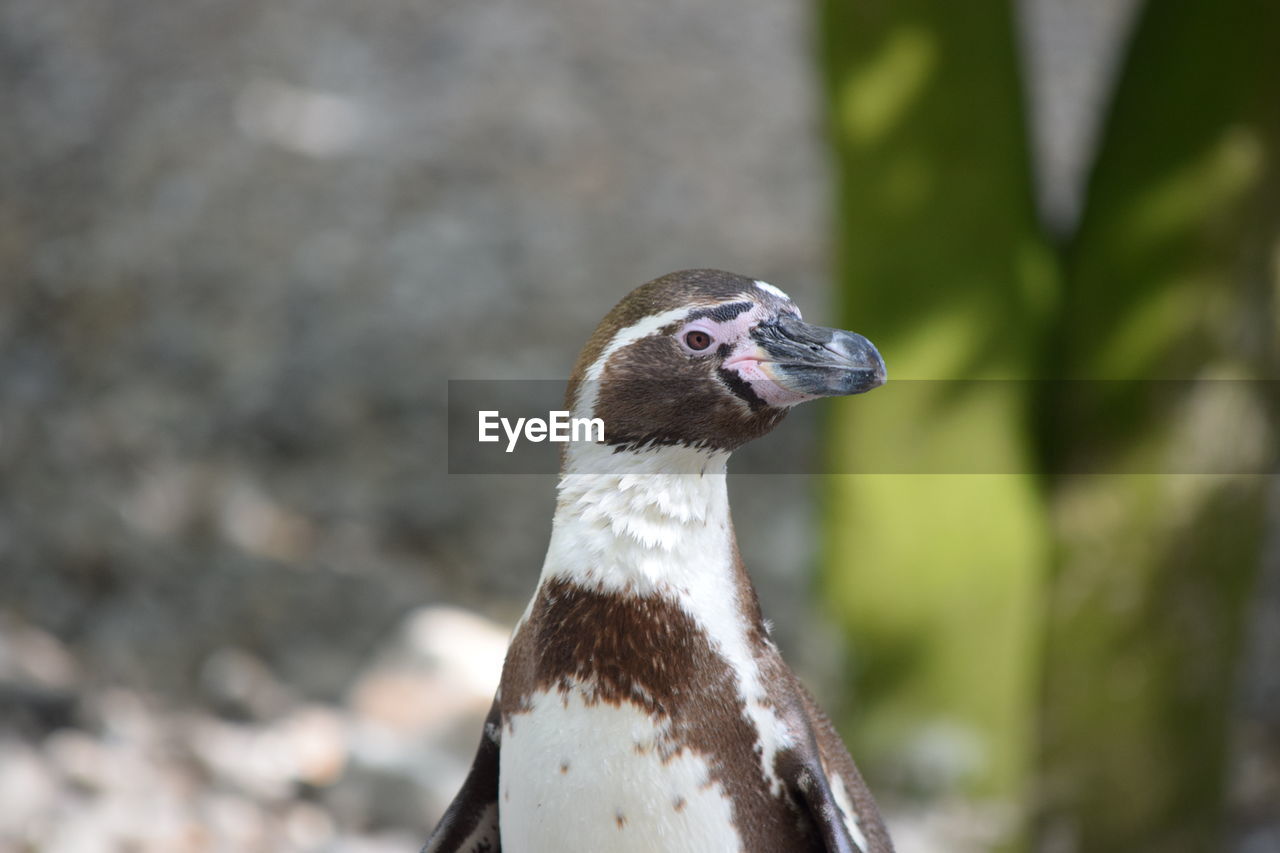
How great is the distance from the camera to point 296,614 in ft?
12.0

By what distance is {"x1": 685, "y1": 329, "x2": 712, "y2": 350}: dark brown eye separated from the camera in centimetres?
106

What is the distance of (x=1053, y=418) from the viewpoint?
2398 millimetres

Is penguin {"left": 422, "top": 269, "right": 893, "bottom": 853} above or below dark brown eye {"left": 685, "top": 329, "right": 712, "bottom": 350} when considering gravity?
below

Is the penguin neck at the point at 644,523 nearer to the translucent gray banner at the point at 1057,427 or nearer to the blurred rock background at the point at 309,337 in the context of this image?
the translucent gray banner at the point at 1057,427

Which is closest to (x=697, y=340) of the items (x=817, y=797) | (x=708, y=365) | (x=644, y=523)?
(x=708, y=365)

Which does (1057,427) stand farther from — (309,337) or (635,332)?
(309,337)

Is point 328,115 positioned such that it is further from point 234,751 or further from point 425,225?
point 234,751

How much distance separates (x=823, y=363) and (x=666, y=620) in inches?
8.9

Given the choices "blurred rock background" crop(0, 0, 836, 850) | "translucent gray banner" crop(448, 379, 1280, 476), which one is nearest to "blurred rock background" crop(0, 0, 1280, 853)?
"blurred rock background" crop(0, 0, 836, 850)

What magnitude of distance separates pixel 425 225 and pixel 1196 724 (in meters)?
3.30

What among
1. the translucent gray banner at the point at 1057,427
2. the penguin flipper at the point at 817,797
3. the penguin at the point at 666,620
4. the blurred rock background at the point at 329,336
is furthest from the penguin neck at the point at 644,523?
the blurred rock background at the point at 329,336

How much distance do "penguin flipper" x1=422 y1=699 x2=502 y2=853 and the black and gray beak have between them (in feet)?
1.29

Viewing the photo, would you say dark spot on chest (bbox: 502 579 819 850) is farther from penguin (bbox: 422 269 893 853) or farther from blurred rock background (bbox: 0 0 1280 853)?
blurred rock background (bbox: 0 0 1280 853)

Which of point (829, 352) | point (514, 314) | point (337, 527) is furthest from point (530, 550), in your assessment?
point (829, 352)
